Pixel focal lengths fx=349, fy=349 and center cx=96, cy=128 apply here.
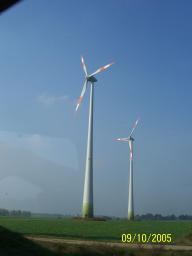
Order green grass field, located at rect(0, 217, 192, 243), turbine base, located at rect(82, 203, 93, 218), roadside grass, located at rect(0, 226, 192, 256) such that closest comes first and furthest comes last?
roadside grass, located at rect(0, 226, 192, 256) < green grass field, located at rect(0, 217, 192, 243) < turbine base, located at rect(82, 203, 93, 218)

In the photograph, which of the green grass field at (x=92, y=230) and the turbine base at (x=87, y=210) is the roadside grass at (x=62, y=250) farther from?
the turbine base at (x=87, y=210)

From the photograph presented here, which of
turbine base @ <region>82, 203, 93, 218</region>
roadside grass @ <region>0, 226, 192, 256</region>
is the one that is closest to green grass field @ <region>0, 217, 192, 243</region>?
roadside grass @ <region>0, 226, 192, 256</region>

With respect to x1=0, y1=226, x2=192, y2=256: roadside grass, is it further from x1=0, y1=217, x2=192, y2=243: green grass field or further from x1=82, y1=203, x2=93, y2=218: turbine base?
x1=82, y1=203, x2=93, y2=218: turbine base

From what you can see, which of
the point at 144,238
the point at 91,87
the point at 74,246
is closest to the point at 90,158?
the point at 91,87

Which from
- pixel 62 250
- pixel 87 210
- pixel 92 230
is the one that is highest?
pixel 87 210

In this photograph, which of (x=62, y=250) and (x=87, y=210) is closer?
(x=62, y=250)

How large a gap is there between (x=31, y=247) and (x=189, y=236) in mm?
13127

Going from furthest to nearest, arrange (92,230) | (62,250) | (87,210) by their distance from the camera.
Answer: (87,210) → (92,230) → (62,250)

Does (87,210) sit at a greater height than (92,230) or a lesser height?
greater

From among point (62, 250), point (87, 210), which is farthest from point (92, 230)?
point (87, 210)

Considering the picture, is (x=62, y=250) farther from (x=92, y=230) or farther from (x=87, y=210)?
(x=87, y=210)

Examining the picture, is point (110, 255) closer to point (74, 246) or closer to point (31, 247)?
point (74, 246)

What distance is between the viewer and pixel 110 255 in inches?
698

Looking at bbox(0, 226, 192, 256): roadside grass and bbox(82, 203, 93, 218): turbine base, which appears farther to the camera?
bbox(82, 203, 93, 218): turbine base
